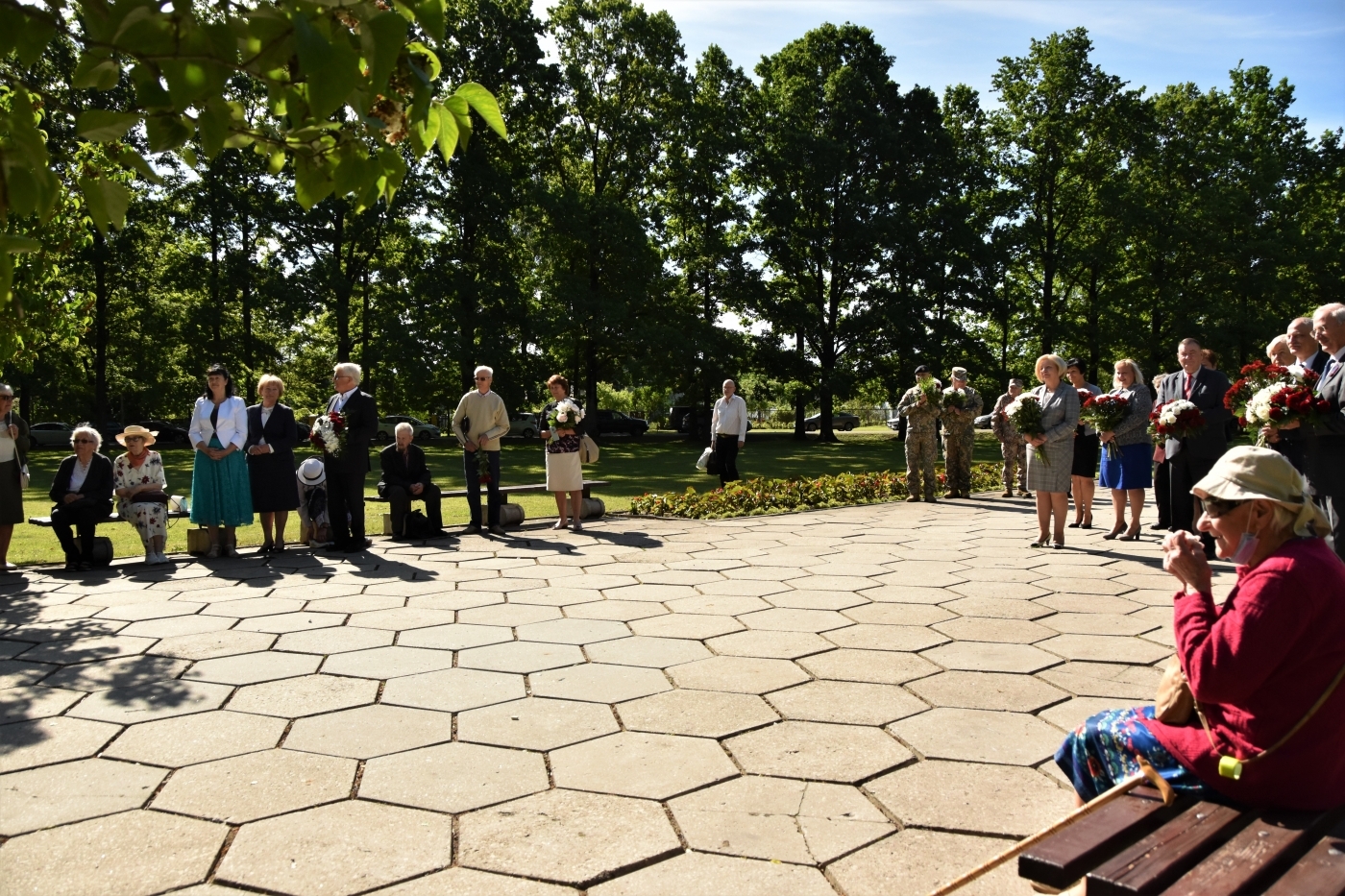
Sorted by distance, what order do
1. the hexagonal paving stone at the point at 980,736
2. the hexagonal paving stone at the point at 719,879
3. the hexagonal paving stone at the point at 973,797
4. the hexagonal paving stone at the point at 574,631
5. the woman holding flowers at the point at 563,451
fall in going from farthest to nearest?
1. the woman holding flowers at the point at 563,451
2. the hexagonal paving stone at the point at 574,631
3. the hexagonal paving stone at the point at 980,736
4. the hexagonal paving stone at the point at 973,797
5. the hexagonal paving stone at the point at 719,879

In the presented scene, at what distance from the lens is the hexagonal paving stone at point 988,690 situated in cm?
438

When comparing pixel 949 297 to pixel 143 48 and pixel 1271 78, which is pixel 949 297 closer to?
pixel 1271 78

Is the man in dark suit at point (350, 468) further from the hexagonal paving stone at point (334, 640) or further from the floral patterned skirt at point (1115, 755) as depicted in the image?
the floral patterned skirt at point (1115, 755)

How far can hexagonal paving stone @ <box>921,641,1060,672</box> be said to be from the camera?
4.97 metres

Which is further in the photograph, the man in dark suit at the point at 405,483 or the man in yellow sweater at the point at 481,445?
the man in yellow sweater at the point at 481,445

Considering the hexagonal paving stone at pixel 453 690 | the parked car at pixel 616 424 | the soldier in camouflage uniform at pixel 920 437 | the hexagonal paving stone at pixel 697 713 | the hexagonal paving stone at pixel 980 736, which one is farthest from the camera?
→ the parked car at pixel 616 424

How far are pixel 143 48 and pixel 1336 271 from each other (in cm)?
4190

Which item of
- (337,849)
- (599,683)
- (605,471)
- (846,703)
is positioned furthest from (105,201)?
(605,471)

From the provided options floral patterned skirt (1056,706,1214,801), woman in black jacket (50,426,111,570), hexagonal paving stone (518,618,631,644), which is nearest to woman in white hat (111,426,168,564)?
woman in black jacket (50,426,111,570)

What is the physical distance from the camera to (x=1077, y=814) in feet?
8.39

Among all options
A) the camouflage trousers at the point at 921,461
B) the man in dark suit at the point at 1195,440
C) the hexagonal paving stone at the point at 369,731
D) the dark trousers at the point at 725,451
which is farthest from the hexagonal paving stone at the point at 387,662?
the camouflage trousers at the point at 921,461

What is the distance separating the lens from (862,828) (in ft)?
10.4

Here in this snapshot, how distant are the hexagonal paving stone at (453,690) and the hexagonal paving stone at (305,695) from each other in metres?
0.13

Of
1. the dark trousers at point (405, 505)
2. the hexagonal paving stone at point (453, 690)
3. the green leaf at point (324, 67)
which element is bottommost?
the hexagonal paving stone at point (453, 690)
